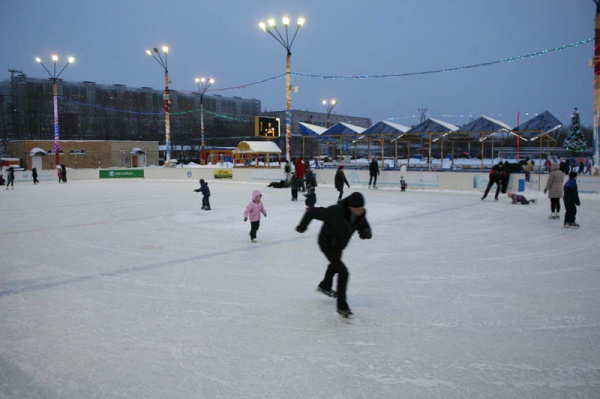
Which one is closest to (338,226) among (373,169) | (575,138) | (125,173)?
(373,169)

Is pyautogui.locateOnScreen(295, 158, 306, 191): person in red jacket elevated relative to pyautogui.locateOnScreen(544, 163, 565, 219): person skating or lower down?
elevated

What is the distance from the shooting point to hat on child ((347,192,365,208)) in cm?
443

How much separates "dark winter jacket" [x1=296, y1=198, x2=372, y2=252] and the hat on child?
7cm

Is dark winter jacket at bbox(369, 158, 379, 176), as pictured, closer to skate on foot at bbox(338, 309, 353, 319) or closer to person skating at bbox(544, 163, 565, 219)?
person skating at bbox(544, 163, 565, 219)

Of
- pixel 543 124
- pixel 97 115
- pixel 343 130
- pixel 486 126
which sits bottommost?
pixel 543 124

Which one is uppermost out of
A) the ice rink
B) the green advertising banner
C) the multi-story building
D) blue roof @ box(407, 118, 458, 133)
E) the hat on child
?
the multi-story building

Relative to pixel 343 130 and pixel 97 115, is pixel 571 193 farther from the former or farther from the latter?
pixel 97 115

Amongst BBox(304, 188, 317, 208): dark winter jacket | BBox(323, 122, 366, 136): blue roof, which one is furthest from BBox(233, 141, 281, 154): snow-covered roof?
BBox(304, 188, 317, 208): dark winter jacket

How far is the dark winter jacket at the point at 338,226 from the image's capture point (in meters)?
4.68

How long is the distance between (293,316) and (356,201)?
1.46 metres

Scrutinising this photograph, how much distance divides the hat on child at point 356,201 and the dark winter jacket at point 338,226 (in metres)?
0.07

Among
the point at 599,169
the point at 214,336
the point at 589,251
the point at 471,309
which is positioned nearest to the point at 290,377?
the point at 214,336

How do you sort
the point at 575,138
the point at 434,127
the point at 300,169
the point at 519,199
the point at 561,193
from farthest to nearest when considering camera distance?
1. the point at 575,138
2. the point at 434,127
3. the point at 300,169
4. the point at 519,199
5. the point at 561,193

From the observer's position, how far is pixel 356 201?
4.46m
